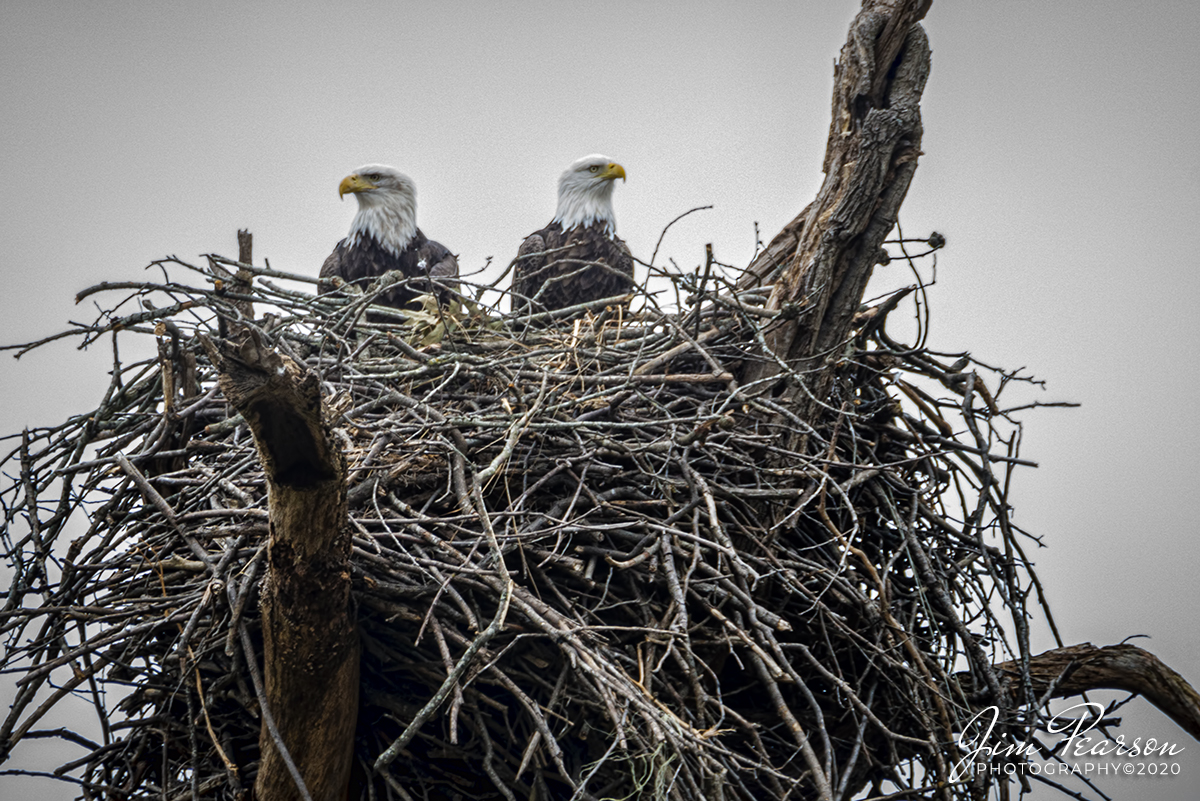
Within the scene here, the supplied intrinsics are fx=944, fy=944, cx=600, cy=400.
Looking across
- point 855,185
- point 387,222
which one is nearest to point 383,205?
point 387,222

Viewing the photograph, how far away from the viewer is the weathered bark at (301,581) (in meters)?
1.74

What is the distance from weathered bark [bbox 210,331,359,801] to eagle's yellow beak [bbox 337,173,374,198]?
3312 millimetres

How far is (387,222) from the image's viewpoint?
16.6ft

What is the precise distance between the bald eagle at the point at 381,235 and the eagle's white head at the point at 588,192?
0.68 m

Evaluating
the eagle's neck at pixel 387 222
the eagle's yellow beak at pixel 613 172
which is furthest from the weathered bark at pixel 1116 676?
the eagle's neck at pixel 387 222

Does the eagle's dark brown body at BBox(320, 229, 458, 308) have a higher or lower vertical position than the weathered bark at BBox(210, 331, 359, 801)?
higher

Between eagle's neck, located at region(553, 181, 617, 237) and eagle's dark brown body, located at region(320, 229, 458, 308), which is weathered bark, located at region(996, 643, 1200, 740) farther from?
eagle's dark brown body, located at region(320, 229, 458, 308)

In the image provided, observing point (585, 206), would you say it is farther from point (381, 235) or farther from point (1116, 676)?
point (1116, 676)

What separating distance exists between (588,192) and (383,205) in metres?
1.11

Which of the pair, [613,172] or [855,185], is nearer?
[855,185]

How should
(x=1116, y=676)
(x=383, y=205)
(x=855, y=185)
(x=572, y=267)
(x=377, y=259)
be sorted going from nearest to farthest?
(x=855, y=185) < (x=1116, y=676) < (x=572, y=267) < (x=377, y=259) < (x=383, y=205)

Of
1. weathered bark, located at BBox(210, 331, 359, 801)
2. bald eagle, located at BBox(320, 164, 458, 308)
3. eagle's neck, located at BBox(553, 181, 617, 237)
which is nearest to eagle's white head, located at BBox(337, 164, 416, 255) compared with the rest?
bald eagle, located at BBox(320, 164, 458, 308)

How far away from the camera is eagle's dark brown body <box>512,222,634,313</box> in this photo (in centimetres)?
460

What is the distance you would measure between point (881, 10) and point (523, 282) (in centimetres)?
225
